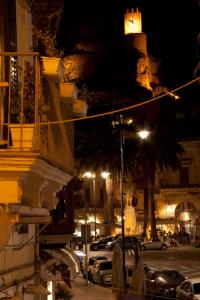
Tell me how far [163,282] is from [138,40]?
2936 inches

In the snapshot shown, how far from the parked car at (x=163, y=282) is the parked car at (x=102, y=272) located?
5.18 meters

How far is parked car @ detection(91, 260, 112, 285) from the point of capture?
32.2 meters

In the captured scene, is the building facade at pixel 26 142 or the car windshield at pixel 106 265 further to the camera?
the car windshield at pixel 106 265

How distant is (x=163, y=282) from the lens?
2606 cm

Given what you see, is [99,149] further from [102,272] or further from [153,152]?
[102,272]

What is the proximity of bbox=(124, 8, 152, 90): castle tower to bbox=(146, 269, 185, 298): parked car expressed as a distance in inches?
2753

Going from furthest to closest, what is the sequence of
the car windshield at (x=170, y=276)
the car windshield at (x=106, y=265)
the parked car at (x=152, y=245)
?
the parked car at (x=152, y=245), the car windshield at (x=106, y=265), the car windshield at (x=170, y=276)

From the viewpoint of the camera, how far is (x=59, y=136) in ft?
32.2

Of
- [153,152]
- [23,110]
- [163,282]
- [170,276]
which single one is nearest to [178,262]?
[153,152]

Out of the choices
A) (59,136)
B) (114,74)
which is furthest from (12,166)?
(114,74)

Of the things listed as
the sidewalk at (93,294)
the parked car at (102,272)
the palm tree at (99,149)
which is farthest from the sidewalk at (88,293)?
the palm tree at (99,149)

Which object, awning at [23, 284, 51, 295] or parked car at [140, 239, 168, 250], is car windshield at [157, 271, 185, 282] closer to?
awning at [23, 284, 51, 295]

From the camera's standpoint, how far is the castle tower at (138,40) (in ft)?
315

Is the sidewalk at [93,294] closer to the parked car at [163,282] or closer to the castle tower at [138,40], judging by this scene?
the parked car at [163,282]
